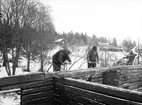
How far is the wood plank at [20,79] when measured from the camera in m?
3.12

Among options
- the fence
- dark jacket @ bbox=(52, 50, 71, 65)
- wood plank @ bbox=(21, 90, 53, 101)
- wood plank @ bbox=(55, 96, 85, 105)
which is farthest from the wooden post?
wood plank @ bbox=(21, 90, 53, 101)

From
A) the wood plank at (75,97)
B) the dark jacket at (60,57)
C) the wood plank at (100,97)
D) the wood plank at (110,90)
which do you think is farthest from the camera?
the dark jacket at (60,57)

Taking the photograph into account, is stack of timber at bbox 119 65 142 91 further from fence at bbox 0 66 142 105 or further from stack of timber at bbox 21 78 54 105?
stack of timber at bbox 21 78 54 105

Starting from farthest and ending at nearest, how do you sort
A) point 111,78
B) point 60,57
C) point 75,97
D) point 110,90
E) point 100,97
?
point 60,57 → point 111,78 → point 75,97 → point 100,97 → point 110,90

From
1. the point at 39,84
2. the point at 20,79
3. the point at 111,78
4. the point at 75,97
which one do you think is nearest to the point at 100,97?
the point at 75,97

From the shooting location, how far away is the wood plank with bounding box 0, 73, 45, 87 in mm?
3116

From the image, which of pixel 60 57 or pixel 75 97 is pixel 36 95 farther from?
pixel 60 57

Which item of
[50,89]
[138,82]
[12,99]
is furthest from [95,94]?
[12,99]

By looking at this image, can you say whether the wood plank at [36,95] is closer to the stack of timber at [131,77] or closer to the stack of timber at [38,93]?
the stack of timber at [38,93]

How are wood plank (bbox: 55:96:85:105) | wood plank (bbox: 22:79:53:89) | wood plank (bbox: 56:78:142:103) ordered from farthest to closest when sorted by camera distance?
wood plank (bbox: 22:79:53:89) → wood plank (bbox: 55:96:85:105) → wood plank (bbox: 56:78:142:103)

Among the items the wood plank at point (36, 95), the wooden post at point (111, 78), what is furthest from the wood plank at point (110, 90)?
the wooden post at point (111, 78)

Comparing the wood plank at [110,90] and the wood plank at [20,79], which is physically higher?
the wood plank at [20,79]

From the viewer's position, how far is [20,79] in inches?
129

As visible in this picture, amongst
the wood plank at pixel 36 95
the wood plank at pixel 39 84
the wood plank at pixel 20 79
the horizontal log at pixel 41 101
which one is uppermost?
the wood plank at pixel 20 79
